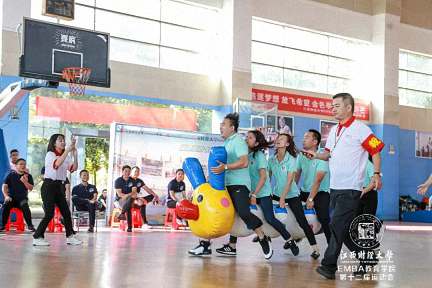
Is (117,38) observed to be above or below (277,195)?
above

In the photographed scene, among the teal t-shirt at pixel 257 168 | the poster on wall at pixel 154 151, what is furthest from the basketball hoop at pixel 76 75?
the teal t-shirt at pixel 257 168

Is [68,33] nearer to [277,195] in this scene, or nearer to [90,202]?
[90,202]

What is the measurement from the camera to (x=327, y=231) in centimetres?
770

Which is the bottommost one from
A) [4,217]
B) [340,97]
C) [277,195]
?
[4,217]

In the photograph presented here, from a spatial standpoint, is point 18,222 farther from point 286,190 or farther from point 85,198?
point 286,190

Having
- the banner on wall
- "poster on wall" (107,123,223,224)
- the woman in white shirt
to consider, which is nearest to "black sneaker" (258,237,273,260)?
the woman in white shirt

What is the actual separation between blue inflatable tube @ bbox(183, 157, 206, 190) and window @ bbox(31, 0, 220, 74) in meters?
9.51

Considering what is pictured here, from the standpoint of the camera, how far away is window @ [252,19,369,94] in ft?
65.3

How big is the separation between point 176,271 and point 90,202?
283 inches

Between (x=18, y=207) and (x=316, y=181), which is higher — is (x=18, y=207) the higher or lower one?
the lower one

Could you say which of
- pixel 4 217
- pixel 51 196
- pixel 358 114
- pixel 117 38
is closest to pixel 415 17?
pixel 358 114

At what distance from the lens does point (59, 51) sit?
1259 centimetres

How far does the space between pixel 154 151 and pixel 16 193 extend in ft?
13.8

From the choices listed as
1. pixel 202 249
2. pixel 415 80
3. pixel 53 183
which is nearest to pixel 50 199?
pixel 53 183
